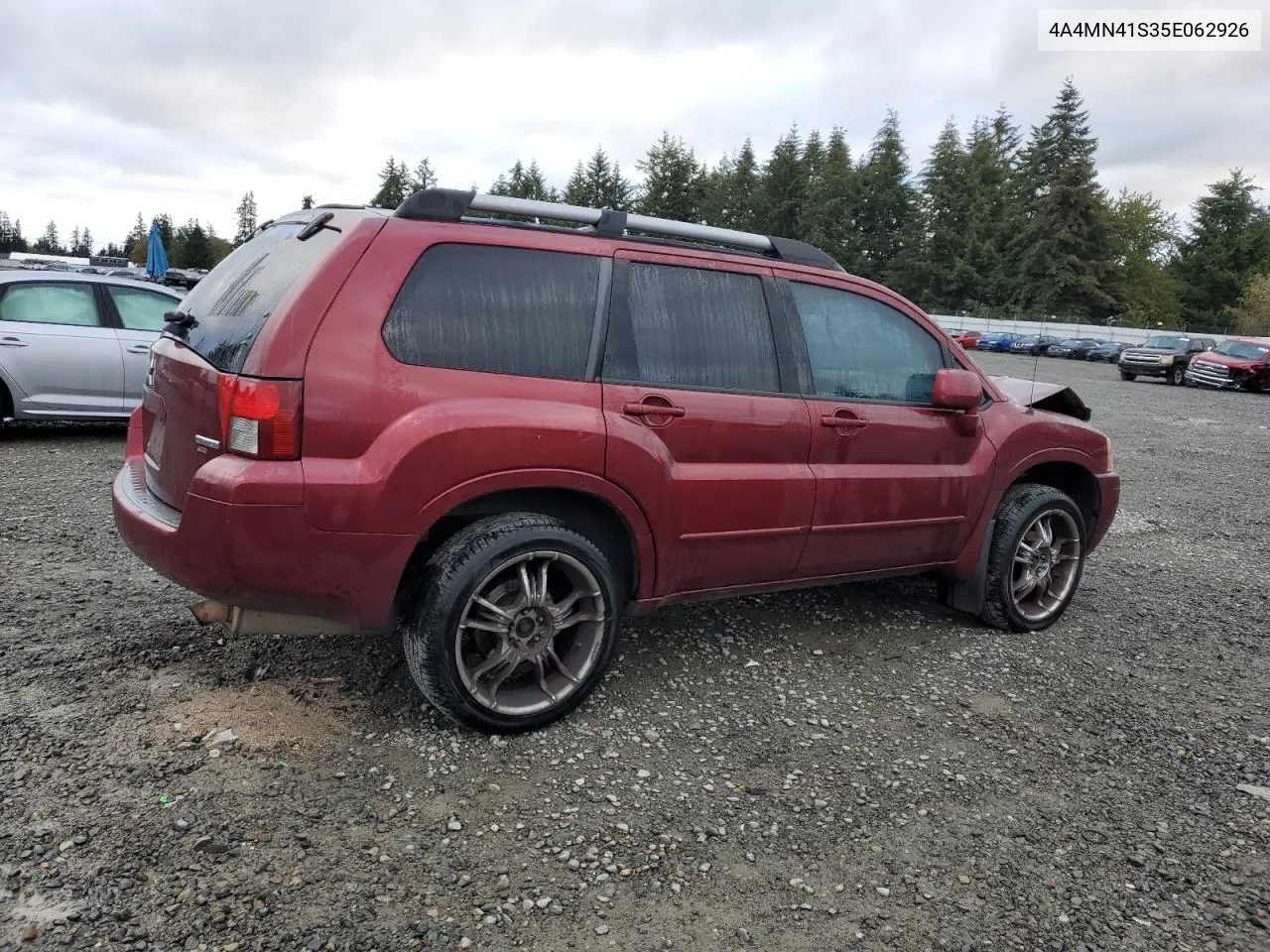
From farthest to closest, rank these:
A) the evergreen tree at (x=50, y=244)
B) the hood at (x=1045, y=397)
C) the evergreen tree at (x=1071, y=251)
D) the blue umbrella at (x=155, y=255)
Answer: the evergreen tree at (x=50, y=244) → the evergreen tree at (x=1071, y=251) → the blue umbrella at (x=155, y=255) → the hood at (x=1045, y=397)

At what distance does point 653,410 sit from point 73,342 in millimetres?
7153

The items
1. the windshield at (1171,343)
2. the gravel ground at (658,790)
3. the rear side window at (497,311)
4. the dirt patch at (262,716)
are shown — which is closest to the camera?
the gravel ground at (658,790)

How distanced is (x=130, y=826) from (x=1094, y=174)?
224 feet

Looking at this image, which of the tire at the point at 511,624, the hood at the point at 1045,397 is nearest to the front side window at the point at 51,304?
the tire at the point at 511,624

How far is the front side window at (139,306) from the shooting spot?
8461 mm

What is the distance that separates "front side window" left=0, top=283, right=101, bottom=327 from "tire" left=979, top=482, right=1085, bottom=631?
26.2 ft

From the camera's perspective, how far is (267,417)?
2.72m

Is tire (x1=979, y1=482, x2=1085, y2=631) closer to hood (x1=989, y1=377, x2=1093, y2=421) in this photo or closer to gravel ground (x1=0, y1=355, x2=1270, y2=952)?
gravel ground (x1=0, y1=355, x2=1270, y2=952)

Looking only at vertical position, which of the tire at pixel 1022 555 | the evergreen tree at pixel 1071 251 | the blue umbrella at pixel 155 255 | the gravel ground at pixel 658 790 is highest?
the evergreen tree at pixel 1071 251

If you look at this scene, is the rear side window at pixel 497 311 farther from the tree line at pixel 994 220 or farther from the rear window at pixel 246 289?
the tree line at pixel 994 220

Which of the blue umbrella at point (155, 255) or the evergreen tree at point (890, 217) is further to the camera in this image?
the evergreen tree at point (890, 217)

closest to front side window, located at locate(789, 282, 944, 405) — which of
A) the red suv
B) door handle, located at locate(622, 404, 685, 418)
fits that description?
the red suv

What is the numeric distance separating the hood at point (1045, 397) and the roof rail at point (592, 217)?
4.19 feet

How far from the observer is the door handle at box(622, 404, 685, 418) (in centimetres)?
326
